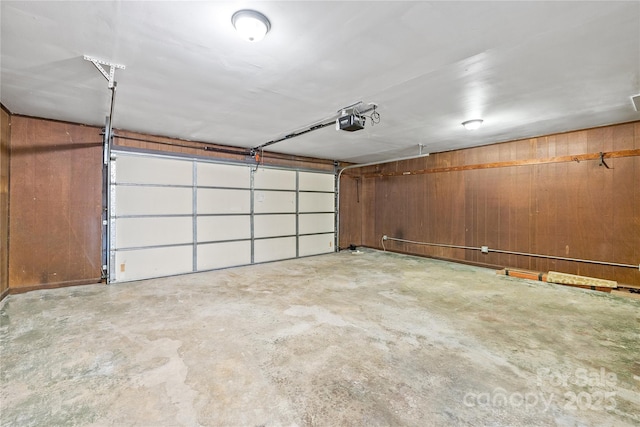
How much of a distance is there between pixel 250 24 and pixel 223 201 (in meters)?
4.34

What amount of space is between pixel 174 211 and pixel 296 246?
2.86 m

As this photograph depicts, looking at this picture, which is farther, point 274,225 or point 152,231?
point 274,225

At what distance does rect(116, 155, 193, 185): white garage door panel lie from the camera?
15.1 ft

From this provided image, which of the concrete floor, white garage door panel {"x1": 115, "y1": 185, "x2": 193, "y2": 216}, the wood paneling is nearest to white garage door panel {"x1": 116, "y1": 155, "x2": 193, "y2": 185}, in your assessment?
white garage door panel {"x1": 115, "y1": 185, "x2": 193, "y2": 216}

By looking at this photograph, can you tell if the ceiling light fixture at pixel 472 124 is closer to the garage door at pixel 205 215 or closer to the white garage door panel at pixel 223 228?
the garage door at pixel 205 215

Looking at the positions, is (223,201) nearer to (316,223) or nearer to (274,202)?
(274,202)

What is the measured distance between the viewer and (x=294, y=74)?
8.50 feet

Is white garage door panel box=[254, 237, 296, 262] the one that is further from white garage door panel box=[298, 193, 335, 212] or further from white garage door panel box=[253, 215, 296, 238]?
white garage door panel box=[298, 193, 335, 212]

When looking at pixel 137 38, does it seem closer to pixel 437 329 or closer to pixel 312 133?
pixel 312 133

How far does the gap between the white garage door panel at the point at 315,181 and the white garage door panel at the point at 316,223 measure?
2.31ft

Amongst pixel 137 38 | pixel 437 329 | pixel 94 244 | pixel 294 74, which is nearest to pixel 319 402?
pixel 437 329

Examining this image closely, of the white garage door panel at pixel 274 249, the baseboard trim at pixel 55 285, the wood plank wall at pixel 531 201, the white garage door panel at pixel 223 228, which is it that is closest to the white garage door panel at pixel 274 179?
the white garage door panel at pixel 223 228

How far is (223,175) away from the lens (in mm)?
5711

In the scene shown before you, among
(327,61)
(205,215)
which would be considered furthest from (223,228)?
(327,61)
